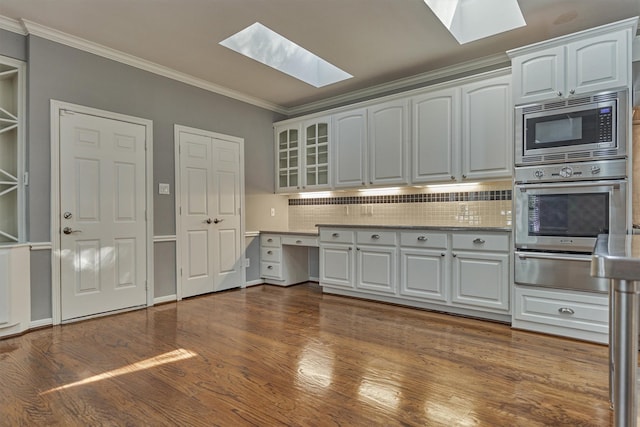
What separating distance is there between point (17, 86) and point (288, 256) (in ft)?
11.1

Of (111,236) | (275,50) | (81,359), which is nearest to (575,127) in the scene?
(275,50)

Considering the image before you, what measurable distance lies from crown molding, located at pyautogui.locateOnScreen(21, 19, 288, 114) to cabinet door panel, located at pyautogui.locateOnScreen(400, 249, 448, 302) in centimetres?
301

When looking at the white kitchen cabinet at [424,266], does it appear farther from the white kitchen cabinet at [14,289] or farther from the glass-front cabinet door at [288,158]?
the white kitchen cabinet at [14,289]

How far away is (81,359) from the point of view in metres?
2.49

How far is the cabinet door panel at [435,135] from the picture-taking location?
377 centimetres

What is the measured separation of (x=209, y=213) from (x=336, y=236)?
1.63 meters

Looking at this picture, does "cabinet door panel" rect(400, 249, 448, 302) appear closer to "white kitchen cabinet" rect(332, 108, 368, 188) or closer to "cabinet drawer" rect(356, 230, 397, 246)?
"cabinet drawer" rect(356, 230, 397, 246)

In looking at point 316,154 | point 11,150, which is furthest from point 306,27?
point 11,150

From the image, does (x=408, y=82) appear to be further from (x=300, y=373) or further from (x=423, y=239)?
(x=300, y=373)

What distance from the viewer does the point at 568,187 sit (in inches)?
112

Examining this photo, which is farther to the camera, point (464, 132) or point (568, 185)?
point (464, 132)

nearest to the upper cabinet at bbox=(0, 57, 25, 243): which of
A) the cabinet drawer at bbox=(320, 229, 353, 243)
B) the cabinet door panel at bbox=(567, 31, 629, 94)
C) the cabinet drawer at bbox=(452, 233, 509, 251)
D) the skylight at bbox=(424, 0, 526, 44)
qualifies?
the cabinet drawer at bbox=(320, 229, 353, 243)

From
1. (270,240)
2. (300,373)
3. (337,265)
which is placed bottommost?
(300,373)

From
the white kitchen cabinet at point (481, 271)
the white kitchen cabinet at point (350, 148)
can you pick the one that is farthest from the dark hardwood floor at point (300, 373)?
the white kitchen cabinet at point (350, 148)
